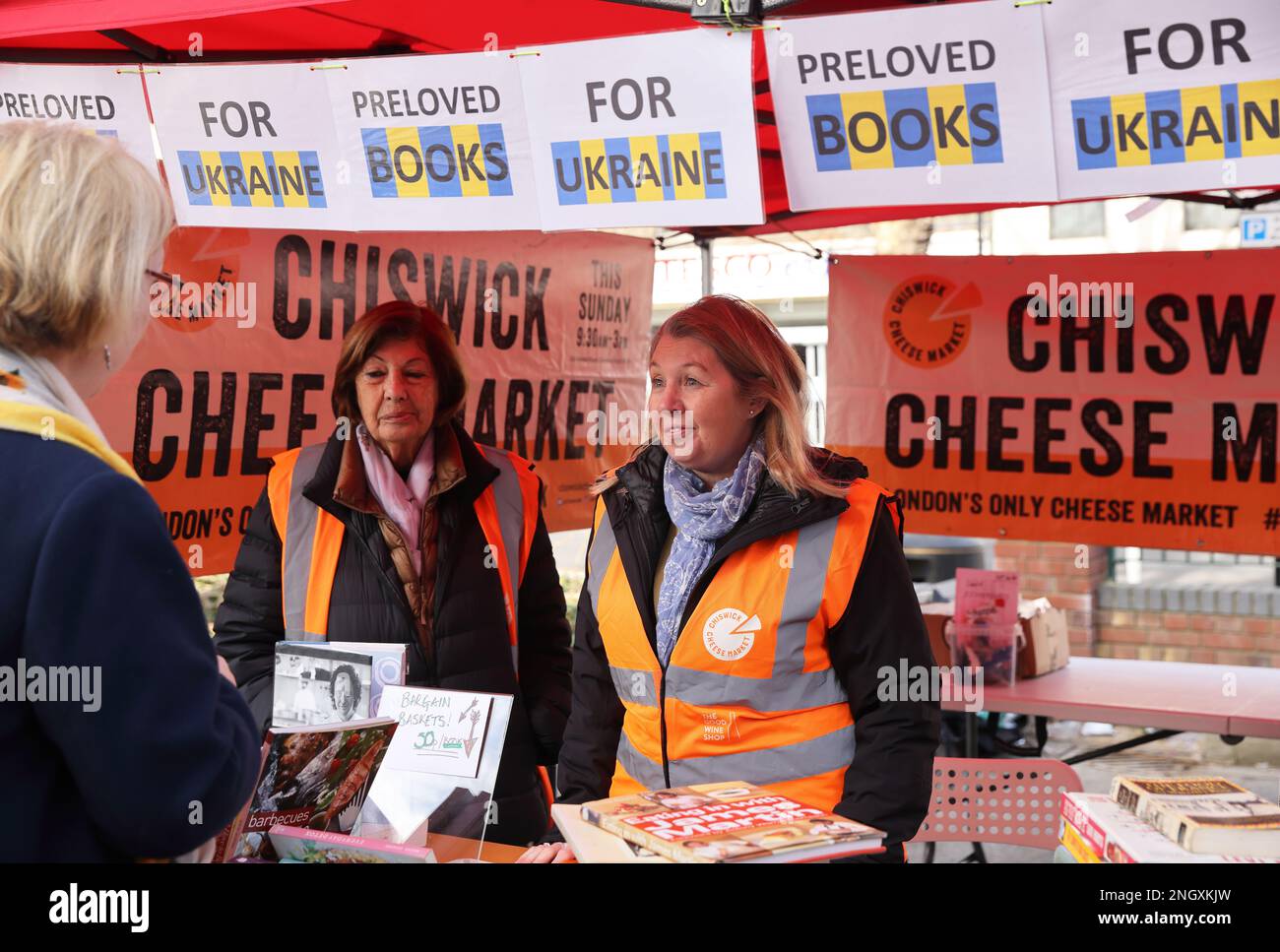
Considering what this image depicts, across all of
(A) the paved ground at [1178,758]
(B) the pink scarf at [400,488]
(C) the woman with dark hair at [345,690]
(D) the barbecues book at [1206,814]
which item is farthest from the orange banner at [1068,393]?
(C) the woman with dark hair at [345,690]

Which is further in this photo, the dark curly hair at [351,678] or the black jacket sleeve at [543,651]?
the black jacket sleeve at [543,651]

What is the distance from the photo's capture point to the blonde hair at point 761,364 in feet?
8.76

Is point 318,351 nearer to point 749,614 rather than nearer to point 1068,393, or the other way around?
point 749,614

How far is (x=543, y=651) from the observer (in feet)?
11.1

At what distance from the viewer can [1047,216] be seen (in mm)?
9562

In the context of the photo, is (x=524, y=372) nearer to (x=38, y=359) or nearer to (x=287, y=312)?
(x=287, y=312)

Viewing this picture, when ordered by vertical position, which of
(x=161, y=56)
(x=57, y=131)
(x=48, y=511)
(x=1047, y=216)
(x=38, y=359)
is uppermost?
(x=1047, y=216)

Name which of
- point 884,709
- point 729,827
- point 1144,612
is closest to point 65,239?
point 729,827

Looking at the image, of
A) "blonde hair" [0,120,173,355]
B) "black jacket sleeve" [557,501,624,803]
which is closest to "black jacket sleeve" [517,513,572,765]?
"black jacket sleeve" [557,501,624,803]

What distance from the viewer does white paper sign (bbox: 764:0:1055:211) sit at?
7.77ft

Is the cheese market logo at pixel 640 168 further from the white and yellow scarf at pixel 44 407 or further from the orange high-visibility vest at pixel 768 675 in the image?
the white and yellow scarf at pixel 44 407

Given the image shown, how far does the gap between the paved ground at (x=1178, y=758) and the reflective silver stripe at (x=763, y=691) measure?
5413 mm
